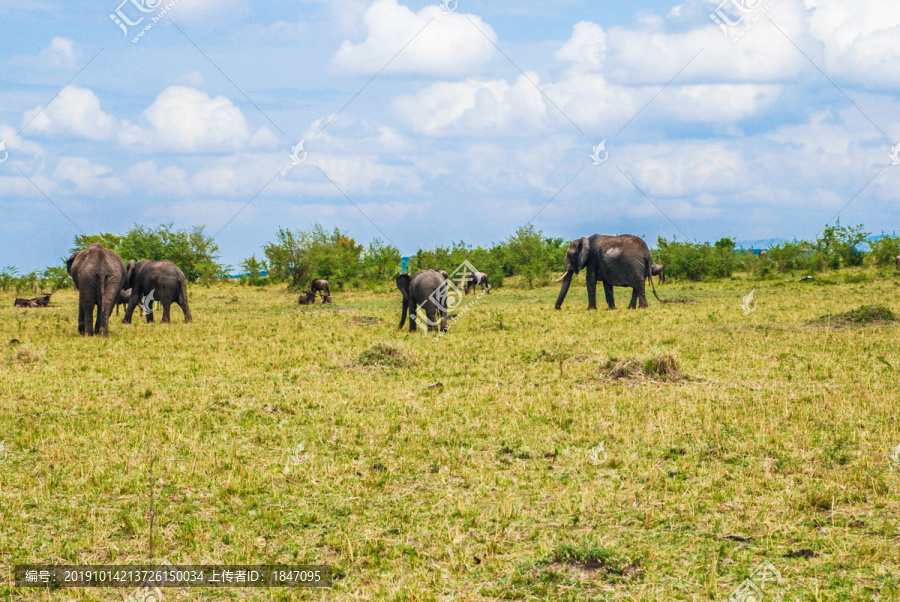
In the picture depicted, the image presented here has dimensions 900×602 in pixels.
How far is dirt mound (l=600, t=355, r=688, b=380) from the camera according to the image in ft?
40.4

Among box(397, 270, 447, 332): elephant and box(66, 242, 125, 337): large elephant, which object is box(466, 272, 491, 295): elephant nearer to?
box(397, 270, 447, 332): elephant

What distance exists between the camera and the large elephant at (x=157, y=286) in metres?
24.4

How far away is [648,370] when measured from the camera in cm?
1244

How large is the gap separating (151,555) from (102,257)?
15.0m

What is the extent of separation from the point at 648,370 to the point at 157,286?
658 inches

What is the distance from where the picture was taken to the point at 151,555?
19.9ft

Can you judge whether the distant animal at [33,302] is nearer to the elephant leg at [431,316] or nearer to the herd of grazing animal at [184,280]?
the herd of grazing animal at [184,280]

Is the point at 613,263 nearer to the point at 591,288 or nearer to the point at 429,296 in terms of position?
the point at 591,288

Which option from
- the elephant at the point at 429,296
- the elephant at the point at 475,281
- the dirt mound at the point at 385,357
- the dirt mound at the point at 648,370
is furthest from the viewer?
the elephant at the point at 475,281

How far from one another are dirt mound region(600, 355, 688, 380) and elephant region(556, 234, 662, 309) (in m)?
13.0

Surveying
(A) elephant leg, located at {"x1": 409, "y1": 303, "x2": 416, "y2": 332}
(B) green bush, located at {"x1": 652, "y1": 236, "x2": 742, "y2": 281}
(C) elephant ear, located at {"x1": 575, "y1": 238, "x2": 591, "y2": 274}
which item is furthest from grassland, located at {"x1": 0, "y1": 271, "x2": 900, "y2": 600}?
(B) green bush, located at {"x1": 652, "y1": 236, "x2": 742, "y2": 281}

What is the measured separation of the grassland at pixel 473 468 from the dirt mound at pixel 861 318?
2.91 meters

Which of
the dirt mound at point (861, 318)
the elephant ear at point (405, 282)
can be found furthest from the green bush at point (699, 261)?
the elephant ear at point (405, 282)

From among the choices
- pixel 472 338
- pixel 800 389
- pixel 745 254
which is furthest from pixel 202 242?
pixel 800 389
